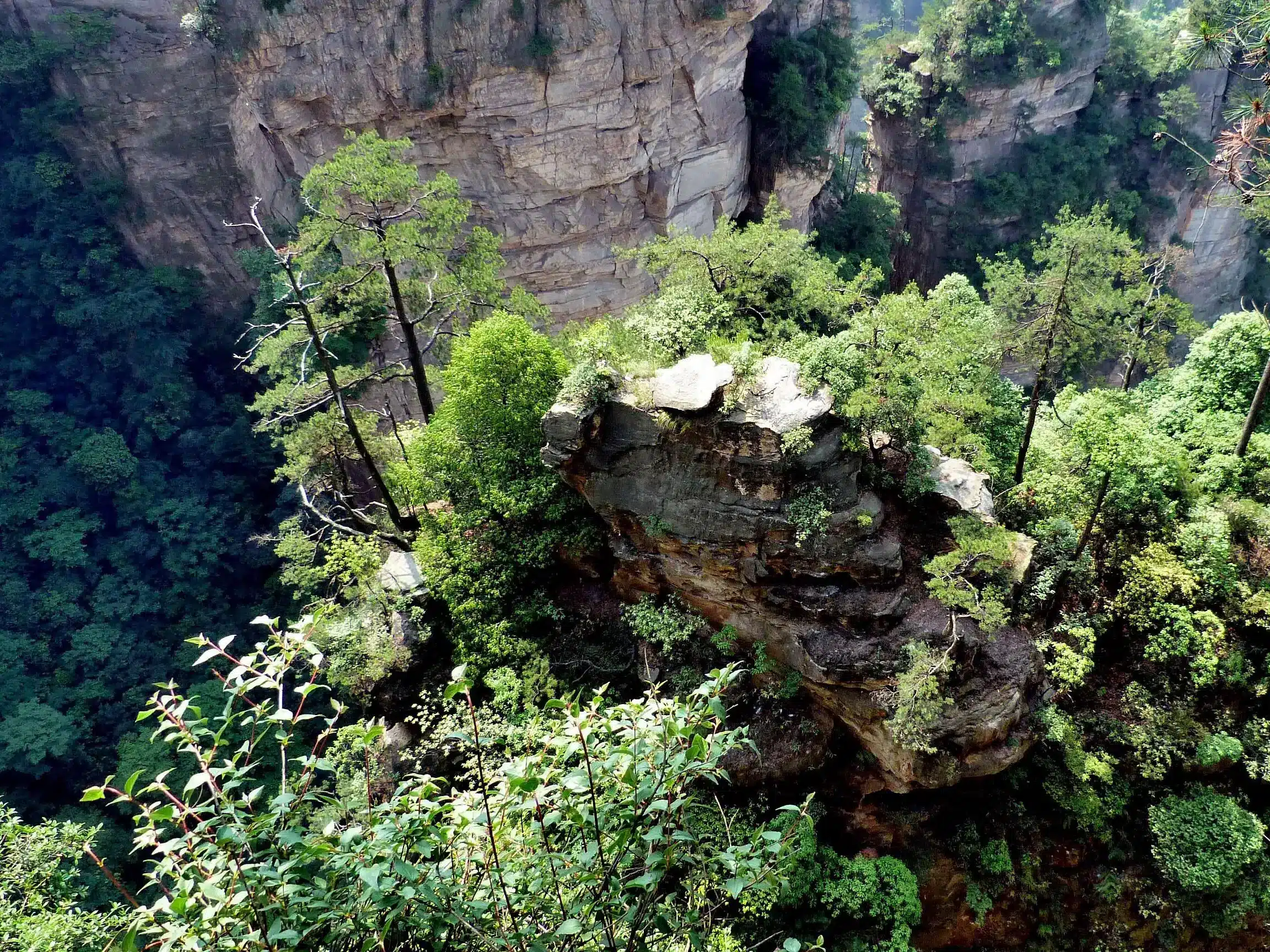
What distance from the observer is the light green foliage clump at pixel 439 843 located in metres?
3.04

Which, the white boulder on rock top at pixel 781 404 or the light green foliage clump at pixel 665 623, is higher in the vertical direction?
the white boulder on rock top at pixel 781 404

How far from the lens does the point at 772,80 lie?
28188mm

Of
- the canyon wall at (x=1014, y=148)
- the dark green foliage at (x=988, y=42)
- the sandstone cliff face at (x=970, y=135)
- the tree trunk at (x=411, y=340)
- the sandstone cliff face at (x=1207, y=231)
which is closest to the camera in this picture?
the tree trunk at (x=411, y=340)

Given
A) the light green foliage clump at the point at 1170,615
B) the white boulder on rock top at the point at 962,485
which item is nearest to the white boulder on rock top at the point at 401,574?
the white boulder on rock top at the point at 962,485

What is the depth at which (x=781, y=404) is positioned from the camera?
12.0 meters

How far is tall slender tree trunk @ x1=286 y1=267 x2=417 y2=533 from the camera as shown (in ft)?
44.2

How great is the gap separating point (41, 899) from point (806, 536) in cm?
1259

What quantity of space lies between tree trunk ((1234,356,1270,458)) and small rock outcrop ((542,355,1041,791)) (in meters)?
4.95

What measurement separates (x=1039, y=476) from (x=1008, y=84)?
28.8 m

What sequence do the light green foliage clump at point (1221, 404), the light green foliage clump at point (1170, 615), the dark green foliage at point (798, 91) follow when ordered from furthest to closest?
1. the dark green foliage at point (798, 91)
2. the light green foliage clump at point (1221, 404)
3. the light green foliage clump at point (1170, 615)

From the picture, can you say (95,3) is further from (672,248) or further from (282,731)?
(282,731)

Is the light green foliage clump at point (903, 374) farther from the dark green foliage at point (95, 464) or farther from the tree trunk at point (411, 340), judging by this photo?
the dark green foliage at point (95, 464)

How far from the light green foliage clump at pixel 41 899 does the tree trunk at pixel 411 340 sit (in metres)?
9.78

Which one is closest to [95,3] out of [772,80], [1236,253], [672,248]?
[772,80]
